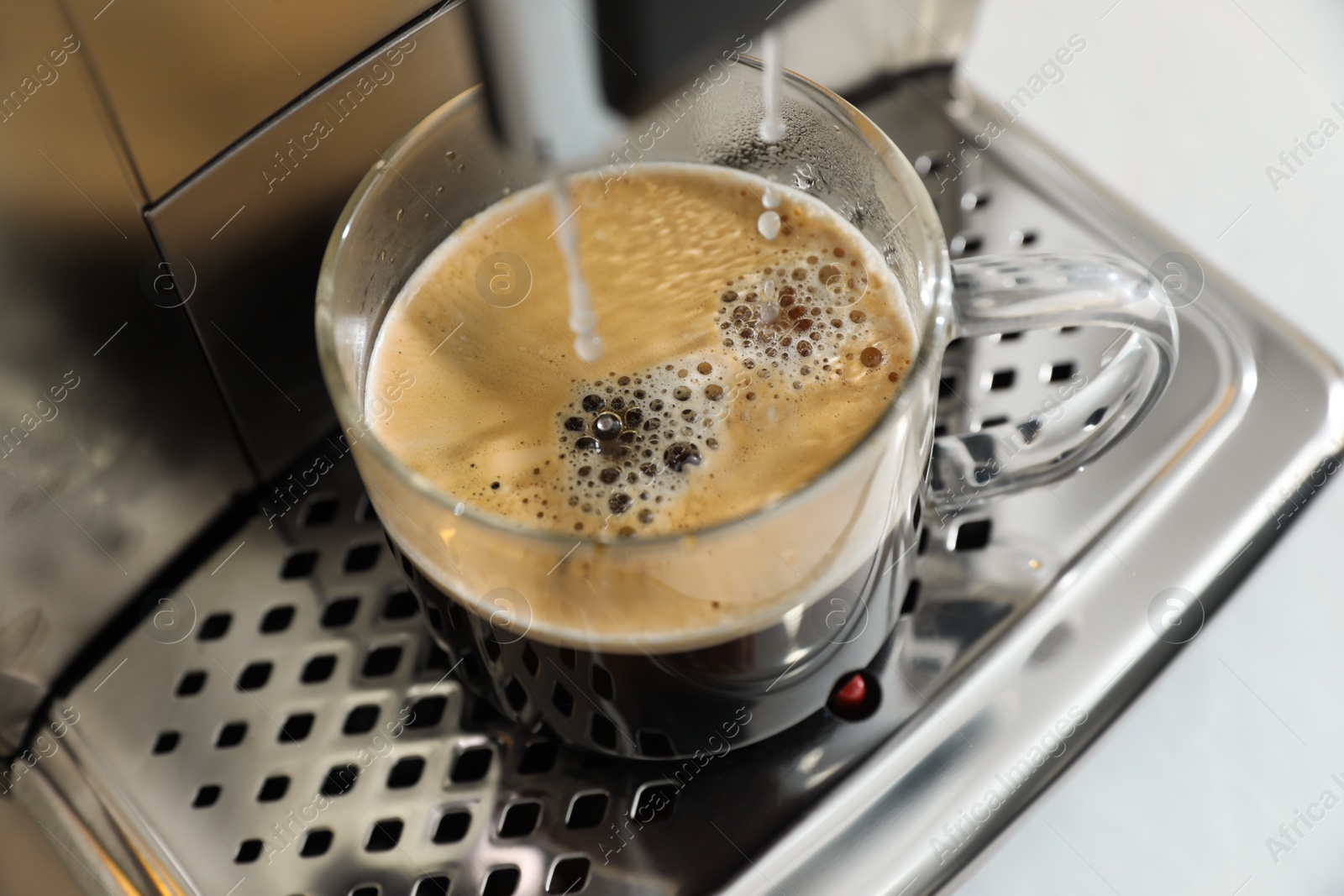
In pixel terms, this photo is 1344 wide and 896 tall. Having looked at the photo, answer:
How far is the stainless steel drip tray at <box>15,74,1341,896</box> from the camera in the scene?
1.58 ft

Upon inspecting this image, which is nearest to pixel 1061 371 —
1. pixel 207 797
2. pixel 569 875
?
pixel 569 875

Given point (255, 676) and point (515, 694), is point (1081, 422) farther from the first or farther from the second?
point (255, 676)

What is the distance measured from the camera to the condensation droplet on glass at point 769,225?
533 mm

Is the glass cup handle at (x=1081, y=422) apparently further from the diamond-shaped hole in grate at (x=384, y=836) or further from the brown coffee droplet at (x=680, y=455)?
the diamond-shaped hole in grate at (x=384, y=836)

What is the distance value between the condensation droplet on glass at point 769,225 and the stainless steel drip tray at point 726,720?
0.39 feet

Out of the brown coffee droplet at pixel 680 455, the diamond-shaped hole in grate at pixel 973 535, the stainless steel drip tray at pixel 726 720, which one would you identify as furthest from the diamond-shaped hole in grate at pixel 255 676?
the diamond-shaped hole in grate at pixel 973 535

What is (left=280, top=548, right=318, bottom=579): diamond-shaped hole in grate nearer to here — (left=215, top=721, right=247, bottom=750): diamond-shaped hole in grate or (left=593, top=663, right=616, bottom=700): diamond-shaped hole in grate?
(left=215, top=721, right=247, bottom=750): diamond-shaped hole in grate

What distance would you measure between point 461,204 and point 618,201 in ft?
0.22

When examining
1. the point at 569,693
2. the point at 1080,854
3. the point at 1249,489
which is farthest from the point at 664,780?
the point at 1249,489

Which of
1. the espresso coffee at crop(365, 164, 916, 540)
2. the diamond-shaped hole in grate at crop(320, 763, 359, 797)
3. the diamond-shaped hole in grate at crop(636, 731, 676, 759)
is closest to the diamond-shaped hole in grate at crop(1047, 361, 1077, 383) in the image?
the espresso coffee at crop(365, 164, 916, 540)

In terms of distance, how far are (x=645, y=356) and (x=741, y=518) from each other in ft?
0.47

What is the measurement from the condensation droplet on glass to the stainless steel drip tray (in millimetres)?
120

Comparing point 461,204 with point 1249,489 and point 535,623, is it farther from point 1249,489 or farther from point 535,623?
point 1249,489

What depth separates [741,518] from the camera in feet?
1.19
